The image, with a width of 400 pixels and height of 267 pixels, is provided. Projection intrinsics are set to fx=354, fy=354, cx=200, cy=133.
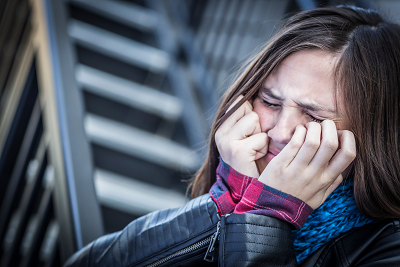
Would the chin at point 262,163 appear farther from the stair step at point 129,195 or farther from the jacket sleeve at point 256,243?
the stair step at point 129,195

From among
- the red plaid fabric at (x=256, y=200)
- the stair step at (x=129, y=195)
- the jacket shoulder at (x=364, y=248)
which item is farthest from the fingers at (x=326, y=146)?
the stair step at (x=129, y=195)

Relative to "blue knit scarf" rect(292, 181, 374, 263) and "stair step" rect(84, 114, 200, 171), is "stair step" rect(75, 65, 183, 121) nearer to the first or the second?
"stair step" rect(84, 114, 200, 171)

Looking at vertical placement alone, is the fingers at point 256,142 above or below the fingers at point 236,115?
below

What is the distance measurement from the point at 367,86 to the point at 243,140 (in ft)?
1.19

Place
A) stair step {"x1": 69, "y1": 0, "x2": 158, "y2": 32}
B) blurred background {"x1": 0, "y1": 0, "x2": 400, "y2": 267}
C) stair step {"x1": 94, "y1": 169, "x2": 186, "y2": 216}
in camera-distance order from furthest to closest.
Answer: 1. stair step {"x1": 69, "y1": 0, "x2": 158, "y2": 32}
2. stair step {"x1": 94, "y1": 169, "x2": 186, "y2": 216}
3. blurred background {"x1": 0, "y1": 0, "x2": 400, "y2": 267}

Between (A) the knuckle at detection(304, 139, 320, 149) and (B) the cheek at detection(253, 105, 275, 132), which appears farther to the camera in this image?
(B) the cheek at detection(253, 105, 275, 132)

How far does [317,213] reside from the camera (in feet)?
3.18

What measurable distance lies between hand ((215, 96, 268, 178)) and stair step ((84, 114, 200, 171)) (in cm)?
159

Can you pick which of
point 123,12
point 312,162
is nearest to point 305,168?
point 312,162

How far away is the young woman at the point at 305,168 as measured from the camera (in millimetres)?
889

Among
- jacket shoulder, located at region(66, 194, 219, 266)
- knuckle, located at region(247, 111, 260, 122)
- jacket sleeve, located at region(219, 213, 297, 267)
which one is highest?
knuckle, located at region(247, 111, 260, 122)

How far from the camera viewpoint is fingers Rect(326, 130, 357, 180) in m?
0.89

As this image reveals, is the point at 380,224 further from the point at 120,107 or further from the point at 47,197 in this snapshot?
the point at 120,107

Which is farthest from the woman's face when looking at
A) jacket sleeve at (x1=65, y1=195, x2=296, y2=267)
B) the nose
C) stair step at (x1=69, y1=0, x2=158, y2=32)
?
stair step at (x1=69, y1=0, x2=158, y2=32)
